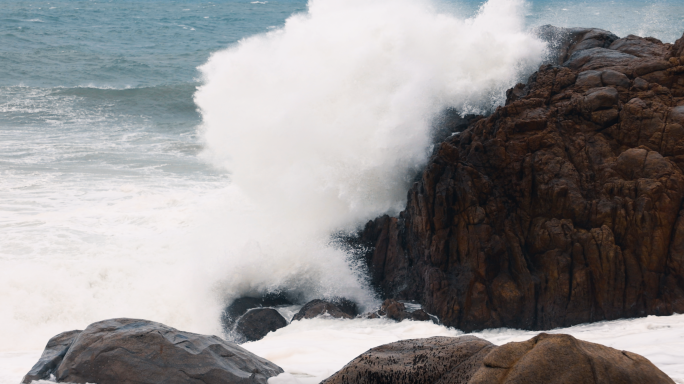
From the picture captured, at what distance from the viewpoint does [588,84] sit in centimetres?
636

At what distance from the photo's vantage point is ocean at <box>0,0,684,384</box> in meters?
6.78

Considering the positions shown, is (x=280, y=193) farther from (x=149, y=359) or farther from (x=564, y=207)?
(x=149, y=359)

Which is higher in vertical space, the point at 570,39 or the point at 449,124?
the point at 570,39

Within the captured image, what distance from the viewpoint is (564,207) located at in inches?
228

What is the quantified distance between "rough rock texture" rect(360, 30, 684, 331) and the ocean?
35 cm

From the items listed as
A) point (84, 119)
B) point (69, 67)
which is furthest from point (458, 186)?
point (69, 67)

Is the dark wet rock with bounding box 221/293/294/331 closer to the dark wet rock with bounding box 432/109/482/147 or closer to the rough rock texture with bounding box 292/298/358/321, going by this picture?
the rough rock texture with bounding box 292/298/358/321

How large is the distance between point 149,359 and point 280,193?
19.6 ft

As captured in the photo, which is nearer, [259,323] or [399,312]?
[399,312]

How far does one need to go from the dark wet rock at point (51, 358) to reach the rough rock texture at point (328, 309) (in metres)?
2.99

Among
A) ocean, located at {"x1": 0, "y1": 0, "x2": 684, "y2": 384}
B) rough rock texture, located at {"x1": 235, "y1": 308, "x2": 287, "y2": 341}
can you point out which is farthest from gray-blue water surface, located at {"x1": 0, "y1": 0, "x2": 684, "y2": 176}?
rough rock texture, located at {"x1": 235, "y1": 308, "x2": 287, "y2": 341}

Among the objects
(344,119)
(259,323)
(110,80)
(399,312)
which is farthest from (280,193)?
(110,80)

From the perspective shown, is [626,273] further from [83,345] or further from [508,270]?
[83,345]

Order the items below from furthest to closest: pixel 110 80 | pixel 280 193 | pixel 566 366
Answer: pixel 110 80 → pixel 280 193 → pixel 566 366
